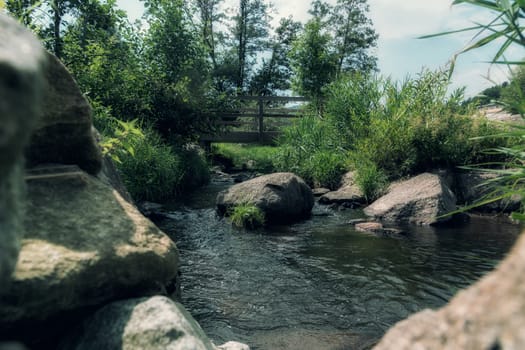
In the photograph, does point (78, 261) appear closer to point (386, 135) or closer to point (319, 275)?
point (319, 275)

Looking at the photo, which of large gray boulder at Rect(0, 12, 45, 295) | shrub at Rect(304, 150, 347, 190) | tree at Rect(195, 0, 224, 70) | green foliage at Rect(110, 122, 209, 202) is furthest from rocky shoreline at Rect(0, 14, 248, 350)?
tree at Rect(195, 0, 224, 70)

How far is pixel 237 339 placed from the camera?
11.9ft

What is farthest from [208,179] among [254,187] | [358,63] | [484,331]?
[358,63]

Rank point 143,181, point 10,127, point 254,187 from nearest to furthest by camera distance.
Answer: point 10,127 < point 254,187 < point 143,181

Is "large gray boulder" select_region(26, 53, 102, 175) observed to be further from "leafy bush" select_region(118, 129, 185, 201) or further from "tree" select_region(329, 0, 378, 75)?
"tree" select_region(329, 0, 378, 75)

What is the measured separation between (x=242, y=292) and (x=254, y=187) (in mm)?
4295

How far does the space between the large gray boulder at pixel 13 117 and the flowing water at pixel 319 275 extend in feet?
7.64

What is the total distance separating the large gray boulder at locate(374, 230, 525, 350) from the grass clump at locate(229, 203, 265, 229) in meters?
7.01

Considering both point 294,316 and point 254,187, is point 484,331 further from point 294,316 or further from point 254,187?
point 254,187

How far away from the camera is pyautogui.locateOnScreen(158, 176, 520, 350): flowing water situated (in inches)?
152

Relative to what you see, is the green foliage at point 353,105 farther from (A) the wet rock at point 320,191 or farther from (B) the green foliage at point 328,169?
(A) the wet rock at point 320,191

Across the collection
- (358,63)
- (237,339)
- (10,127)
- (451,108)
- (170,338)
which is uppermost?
(358,63)

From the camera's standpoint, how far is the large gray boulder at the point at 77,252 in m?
1.93

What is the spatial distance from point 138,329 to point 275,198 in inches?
255
